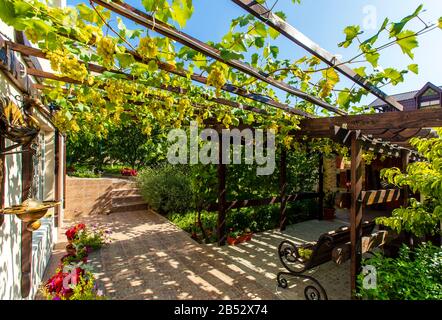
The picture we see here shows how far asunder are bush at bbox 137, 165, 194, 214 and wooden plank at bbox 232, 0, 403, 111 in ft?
20.3

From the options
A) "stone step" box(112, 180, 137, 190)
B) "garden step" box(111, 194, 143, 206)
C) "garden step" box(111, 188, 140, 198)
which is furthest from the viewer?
"stone step" box(112, 180, 137, 190)

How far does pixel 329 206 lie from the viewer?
27.6ft

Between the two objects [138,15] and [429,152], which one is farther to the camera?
[429,152]

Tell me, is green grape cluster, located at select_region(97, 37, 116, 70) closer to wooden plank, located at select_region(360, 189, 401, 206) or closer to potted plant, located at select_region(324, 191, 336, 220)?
wooden plank, located at select_region(360, 189, 401, 206)

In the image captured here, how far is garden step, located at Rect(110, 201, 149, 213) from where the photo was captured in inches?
335

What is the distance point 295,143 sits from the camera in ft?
19.2

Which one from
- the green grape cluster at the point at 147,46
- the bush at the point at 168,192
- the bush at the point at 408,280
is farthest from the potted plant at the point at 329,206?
the green grape cluster at the point at 147,46

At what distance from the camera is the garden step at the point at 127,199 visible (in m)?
8.69

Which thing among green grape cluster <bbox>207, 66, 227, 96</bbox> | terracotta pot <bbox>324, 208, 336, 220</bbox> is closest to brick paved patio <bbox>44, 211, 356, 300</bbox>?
terracotta pot <bbox>324, 208, 336, 220</bbox>

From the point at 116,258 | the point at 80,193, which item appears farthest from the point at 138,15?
the point at 80,193

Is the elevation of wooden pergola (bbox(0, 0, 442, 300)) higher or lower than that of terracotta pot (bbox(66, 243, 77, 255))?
higher

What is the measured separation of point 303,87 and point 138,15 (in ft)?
7.03

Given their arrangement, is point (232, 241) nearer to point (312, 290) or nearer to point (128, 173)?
point (312, 290)
